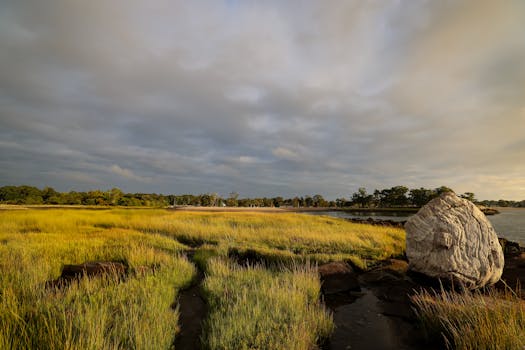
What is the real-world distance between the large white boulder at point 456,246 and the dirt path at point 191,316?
7.41m

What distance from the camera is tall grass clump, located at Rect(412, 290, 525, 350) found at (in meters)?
3.52

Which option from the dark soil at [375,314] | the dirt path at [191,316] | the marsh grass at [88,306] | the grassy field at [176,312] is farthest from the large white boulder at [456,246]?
the marsh grass at [88,306]

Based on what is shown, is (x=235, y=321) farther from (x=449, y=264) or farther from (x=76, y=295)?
(x=449, y=264)

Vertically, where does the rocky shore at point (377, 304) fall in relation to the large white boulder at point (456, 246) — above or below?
below

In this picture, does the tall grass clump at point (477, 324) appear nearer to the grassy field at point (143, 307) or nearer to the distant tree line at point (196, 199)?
the grassy field at point (143, 307)

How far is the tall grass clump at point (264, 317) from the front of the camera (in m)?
3.91

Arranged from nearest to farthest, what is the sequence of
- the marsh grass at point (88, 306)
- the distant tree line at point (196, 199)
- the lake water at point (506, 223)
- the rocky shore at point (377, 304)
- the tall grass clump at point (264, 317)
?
the marsh grass at point (88, 306) → the tall grass clump at point (264, 317) → the rocky shore at point (377, 304) → the lake water at point (506, 223) → the distant tree line at point (196, 199)

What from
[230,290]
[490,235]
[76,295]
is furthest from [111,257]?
[490,235]

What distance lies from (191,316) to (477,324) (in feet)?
19.1

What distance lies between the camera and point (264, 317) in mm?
4633

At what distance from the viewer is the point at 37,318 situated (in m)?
3.84

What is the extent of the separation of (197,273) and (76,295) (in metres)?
4.27

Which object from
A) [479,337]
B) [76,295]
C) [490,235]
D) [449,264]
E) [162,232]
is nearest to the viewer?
[479,337]

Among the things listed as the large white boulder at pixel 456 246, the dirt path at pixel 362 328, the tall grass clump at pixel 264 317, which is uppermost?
the large white boulder at pixel 456 246
